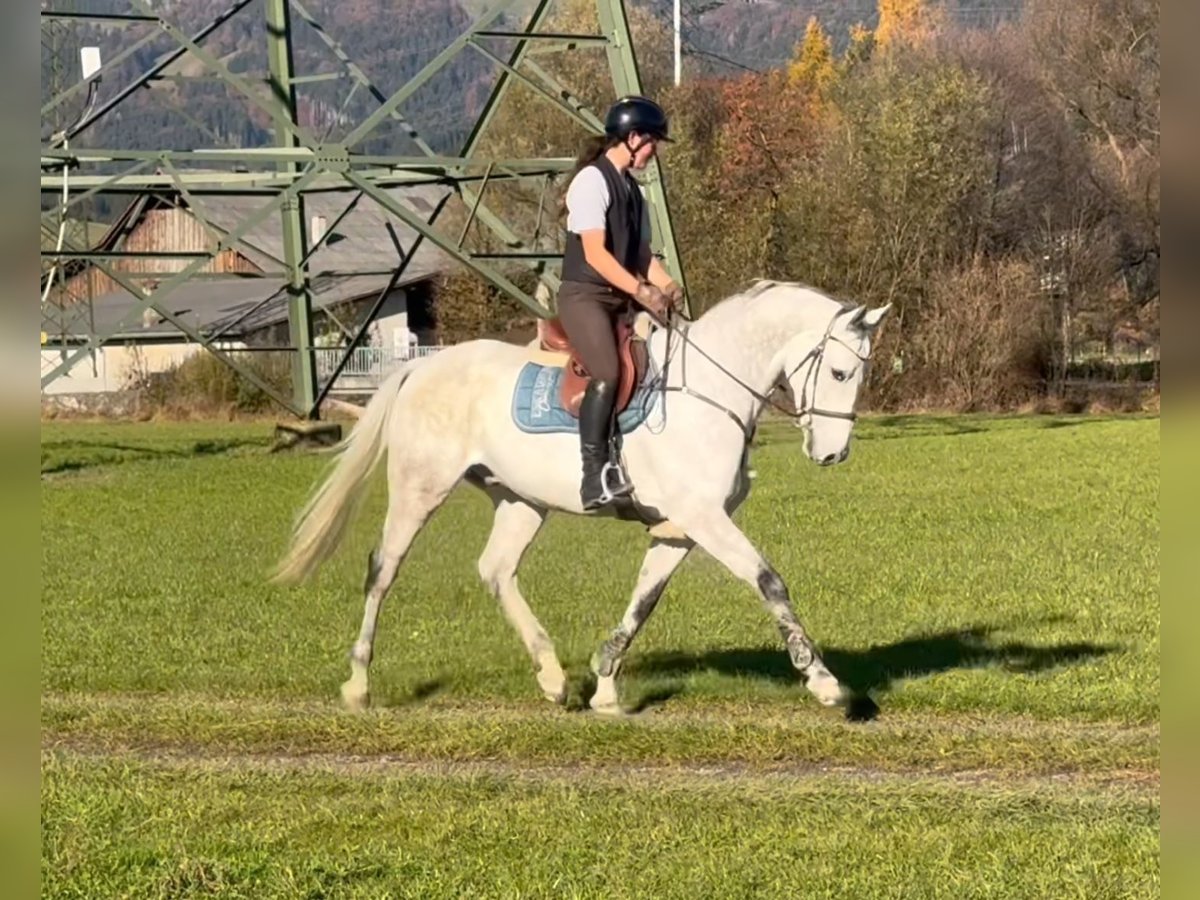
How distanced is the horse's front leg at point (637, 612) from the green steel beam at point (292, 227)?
19.0m

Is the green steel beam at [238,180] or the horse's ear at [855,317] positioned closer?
the horse's ear at [855,317]

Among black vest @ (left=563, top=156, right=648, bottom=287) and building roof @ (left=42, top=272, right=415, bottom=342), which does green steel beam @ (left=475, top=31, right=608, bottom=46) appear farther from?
building roof @ (left=42, top=272, right=415, bottom=342)

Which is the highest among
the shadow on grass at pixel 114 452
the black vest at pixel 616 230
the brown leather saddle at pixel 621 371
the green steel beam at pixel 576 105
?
the green steel beam at pixel 576 105

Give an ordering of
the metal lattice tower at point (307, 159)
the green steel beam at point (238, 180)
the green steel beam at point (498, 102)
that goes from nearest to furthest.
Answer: the metal lattice tower at point (307, 159)
the green steel beam at point (498, 102)
the green steel beam at point (238, 180)

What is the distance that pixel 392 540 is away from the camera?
9984 millimetres

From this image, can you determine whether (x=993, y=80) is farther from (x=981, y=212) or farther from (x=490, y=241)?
(x=490, y=241)

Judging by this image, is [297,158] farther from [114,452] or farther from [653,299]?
[653,299]

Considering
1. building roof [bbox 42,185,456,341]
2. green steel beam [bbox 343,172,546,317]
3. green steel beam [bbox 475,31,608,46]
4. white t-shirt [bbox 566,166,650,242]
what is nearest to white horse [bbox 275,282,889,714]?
white t-shirt [bbox 566,166,650,242]

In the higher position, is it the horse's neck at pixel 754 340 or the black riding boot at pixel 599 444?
the horse's neck at pixel 754 340

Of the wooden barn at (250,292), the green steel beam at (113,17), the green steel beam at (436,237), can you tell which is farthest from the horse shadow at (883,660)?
the wooden barn at (250,292)

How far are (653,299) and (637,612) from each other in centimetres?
167

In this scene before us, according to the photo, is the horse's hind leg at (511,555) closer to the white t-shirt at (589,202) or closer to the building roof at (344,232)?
the white t-shirt at (589,202)

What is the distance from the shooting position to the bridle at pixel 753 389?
877 centimetres

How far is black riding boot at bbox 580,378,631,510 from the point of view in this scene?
8.85 meters
